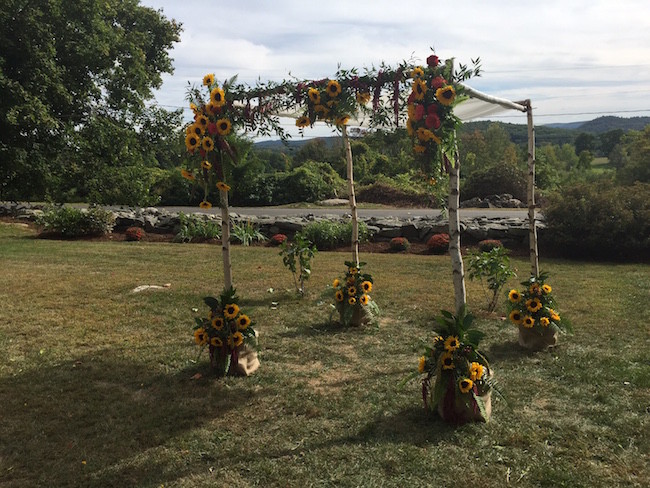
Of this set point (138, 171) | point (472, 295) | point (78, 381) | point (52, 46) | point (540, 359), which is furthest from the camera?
point (138, 171)

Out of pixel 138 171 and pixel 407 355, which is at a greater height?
pixel 138 171

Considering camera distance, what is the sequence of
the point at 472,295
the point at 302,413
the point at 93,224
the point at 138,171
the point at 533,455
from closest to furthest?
the point at 533,455, the point at 302,413, the point at 472,295, the point at 138,171, the point at 93,224

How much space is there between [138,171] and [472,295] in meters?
7.66

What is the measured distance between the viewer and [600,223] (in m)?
9.62

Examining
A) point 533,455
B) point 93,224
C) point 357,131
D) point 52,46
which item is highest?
point 52,46

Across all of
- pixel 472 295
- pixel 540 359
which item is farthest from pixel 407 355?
pixel 472 295

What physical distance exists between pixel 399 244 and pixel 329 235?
1.57m

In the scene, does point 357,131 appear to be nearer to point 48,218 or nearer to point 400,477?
point 400,477

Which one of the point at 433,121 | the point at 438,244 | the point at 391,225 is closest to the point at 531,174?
the point at 433,121

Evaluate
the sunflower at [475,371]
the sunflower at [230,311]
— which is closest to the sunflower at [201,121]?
the sunflower at [230,311]

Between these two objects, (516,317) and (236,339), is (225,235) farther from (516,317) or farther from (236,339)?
(516,317)

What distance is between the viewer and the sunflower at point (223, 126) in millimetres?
4168

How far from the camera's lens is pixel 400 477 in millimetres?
2775

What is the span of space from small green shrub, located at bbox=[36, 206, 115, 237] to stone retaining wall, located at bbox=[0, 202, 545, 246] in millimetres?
622
